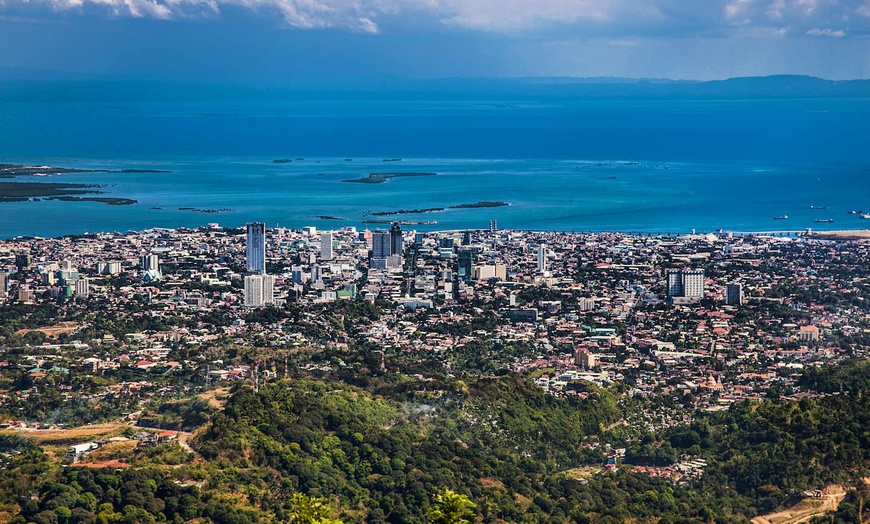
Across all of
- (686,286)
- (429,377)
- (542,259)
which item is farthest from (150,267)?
(429,377)

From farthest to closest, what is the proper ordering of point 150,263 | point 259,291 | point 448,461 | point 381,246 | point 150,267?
point 381,246
point 150,263
point 150,267
point 259,291
point 448,461

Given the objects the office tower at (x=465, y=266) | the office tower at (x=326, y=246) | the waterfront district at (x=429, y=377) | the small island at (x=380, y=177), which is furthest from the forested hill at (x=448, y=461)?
the small island at (x=380, y=177)

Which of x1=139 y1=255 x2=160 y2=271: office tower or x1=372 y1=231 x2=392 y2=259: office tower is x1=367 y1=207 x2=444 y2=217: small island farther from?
x1=139 y1=255 x2=160 y2=271: office tower

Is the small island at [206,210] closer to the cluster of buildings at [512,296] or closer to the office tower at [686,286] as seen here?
the cluster of buildings at [512,296]

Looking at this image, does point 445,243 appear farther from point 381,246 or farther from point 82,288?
point 82,288

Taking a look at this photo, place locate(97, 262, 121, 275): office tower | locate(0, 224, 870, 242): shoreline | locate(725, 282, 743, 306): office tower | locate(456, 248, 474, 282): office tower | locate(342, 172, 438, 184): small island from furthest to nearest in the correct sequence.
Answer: locate(342, 172, 438, 184): small island
locate(0, 224, 870, 242): shoreline
locate(97, 262, 121, 275): office tower
locate(456, 248, 474, 282): office tower
locate(725, 282, 743, 306): office tower

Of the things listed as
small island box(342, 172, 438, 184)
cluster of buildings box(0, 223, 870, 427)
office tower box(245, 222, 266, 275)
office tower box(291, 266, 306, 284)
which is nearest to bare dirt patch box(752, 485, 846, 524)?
cluster of buildings box(0, 223, 870, 427)

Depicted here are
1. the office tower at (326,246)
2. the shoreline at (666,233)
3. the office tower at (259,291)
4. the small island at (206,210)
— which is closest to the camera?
the office tower at (259,291)
